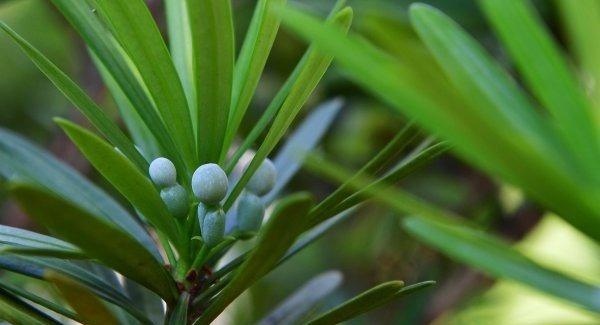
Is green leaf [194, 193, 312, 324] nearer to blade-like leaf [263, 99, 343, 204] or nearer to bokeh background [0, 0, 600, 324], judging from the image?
blade-like leaf [263, 99, 343, 204]

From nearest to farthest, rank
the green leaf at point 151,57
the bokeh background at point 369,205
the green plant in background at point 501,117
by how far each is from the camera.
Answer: the green plant in background at point 501,117 → the green leaf at point 151,57 → the bokeh background at point 369,205

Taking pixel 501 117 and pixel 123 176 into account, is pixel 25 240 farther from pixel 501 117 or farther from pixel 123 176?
pixel 501 117

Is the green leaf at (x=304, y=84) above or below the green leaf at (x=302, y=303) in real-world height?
above

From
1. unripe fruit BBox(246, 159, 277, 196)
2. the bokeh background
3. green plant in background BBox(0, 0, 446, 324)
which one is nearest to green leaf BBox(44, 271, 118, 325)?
green plant in background BBox(0, 0, 446, 324)

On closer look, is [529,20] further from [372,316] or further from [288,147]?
[372,316]

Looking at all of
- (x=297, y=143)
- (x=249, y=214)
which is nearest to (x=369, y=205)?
(x=297, y=143)

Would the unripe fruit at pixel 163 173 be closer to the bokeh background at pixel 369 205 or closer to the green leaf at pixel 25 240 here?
the green leaf at pixel 25 240

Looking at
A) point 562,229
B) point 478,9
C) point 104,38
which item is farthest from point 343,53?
point 562,229

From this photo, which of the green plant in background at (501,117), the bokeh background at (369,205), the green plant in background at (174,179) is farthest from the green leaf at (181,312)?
the bokeh background at (369,205)
